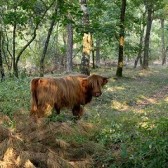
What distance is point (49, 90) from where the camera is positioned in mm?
8945

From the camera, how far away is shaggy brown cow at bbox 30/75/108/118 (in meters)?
8.95

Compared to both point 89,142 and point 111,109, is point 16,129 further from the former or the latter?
point 111,109

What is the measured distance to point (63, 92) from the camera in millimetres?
9125

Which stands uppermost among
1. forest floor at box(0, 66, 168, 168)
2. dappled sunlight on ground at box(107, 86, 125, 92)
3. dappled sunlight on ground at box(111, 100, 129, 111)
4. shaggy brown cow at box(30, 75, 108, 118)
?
shaggy brown cow at box(30, 75, 108, 118)

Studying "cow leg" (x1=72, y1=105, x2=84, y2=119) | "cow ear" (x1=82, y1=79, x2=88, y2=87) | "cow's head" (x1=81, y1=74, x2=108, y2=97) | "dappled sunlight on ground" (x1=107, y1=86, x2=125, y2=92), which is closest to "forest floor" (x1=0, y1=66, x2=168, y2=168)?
"cow leg" (x1=72, y1=105, x2=84, y2=119)

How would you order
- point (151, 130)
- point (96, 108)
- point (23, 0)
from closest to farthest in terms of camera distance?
point (151, 130)
point (96, 108)
point (23, 0)

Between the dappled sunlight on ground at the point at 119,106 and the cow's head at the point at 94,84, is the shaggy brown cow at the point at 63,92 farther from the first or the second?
the dappled sunlight on ground at the point at 119,106

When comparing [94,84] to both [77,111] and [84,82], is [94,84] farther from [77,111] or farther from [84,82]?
[77,111]

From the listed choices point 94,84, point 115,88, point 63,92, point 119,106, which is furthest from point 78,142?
point 115,88

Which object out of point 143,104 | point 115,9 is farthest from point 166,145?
point 115,9

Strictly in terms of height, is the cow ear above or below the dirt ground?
above

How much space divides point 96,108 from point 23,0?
7.04 meters

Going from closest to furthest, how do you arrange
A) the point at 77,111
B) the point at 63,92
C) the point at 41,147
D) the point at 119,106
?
the point at 41,147, the point at 63,92, the point at 77,111, the point at 119,106

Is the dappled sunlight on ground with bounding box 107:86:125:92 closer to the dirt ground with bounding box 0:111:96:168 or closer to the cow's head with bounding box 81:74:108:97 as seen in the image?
the cow's head with bounding box 81:74:108:97
